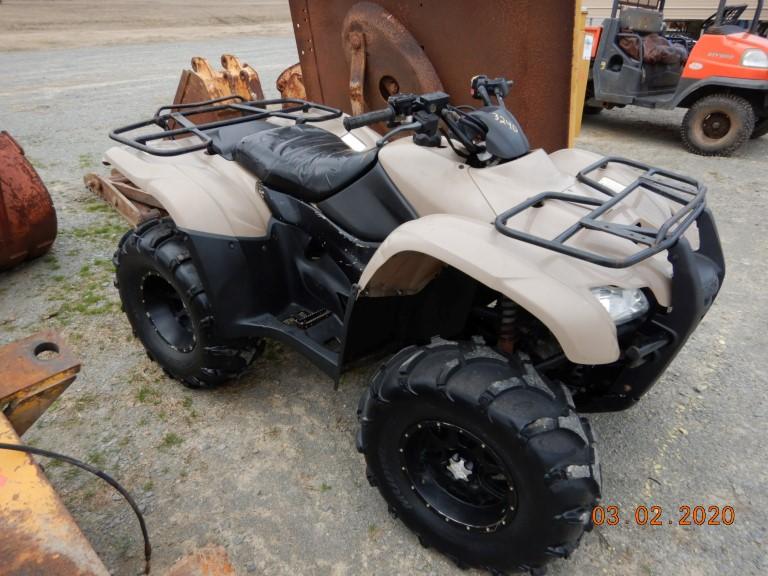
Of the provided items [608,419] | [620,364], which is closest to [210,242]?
[620,364]

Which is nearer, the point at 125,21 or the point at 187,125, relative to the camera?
the point at 187,125

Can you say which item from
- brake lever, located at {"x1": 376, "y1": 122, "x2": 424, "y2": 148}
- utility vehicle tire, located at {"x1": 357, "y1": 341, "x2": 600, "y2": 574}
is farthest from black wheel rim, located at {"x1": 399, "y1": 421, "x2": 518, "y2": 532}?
brake lever, located at {"x1": 376, "y1": 122, "x2": 424, "y2": 148}

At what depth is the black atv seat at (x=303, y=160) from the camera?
1968 mm

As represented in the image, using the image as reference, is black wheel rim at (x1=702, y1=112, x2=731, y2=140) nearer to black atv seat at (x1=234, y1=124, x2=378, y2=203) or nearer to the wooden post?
the wooden post

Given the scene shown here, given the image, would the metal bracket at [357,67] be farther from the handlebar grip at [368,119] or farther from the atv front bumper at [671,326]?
the atv front bumper at [671,326]

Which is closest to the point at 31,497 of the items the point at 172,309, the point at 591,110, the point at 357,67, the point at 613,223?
the point at 613,223

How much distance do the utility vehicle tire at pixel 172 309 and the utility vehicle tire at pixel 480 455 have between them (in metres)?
0.87

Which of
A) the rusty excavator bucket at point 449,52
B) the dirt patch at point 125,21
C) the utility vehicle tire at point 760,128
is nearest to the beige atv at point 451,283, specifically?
the rusty excavator bucket at point 449,52

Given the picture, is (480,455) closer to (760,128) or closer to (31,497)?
(31,497)

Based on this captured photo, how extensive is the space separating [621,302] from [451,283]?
572 millimetres

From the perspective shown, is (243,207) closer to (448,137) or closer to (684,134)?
(448,137)

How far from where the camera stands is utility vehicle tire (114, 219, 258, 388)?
2.26 meters

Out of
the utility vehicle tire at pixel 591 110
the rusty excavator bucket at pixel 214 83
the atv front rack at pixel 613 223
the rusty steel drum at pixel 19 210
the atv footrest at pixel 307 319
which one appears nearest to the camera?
the atv front rack at pixel 613 223

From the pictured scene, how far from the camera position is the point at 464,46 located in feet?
10.6
